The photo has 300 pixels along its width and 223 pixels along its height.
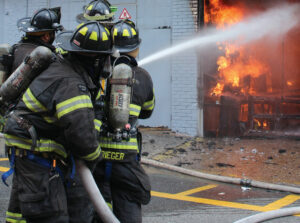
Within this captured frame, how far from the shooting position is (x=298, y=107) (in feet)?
37.6

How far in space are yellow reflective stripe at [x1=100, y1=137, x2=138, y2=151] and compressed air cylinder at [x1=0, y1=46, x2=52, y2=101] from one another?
0.76 metres

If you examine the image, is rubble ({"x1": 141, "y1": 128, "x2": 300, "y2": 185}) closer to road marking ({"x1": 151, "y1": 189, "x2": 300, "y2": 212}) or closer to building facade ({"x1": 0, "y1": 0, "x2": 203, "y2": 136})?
building facade ({"x1": 0, "y1": 0, "x2": 203, "y2": 136})

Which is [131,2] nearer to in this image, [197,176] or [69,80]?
[197,176]

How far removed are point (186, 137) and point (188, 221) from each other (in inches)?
199

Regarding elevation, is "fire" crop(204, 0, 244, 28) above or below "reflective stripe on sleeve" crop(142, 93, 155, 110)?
above

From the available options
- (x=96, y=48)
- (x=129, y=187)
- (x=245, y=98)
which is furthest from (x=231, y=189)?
(x=245, y=98)

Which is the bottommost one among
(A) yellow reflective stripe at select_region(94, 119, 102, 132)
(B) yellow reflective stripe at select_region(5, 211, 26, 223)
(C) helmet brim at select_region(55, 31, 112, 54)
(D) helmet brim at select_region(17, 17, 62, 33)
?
(B) yellow reflective stripe at select_region(5, 211, 26, 223)

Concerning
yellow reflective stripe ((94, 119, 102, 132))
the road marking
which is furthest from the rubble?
yellow reflective stripe ((94, 119, 102, 132))

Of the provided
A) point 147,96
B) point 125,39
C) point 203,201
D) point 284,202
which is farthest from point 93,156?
point 284,202

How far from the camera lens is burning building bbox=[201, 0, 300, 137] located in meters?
10.2

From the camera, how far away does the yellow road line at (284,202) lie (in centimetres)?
523

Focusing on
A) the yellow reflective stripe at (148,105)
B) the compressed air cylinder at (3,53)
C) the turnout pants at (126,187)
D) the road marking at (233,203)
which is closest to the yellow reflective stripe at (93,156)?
the turnout pants at (126,187)

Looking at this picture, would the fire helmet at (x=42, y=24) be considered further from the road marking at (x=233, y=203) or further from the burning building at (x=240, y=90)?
the burning building at (x=240, y=90)

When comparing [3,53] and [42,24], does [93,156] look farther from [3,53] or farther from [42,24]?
[42,24]
